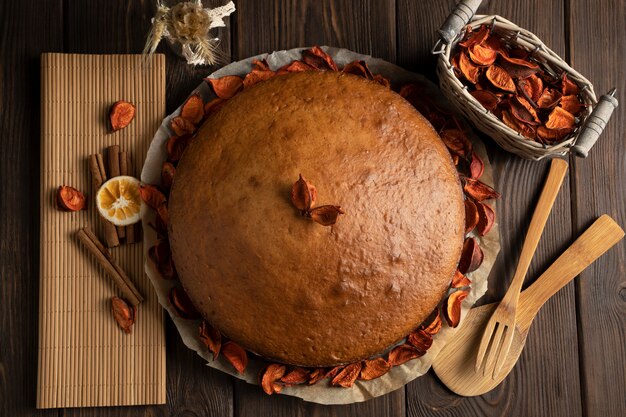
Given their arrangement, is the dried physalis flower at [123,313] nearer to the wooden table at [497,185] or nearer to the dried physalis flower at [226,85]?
the wooden table at [497,185]

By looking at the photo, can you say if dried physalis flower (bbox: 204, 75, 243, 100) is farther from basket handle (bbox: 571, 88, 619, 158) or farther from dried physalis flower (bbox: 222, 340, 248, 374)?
basket handle (bbox: 571, 88, 619, 158)

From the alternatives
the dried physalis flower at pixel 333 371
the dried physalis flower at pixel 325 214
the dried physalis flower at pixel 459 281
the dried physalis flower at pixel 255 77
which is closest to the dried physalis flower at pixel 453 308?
the dried physalis flower at pixel 459 281

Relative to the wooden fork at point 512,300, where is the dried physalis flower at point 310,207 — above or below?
above

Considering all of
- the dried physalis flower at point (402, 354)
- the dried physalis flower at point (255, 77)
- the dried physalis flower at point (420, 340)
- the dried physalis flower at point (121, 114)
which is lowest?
the dried physalis flower at point (402, 354)

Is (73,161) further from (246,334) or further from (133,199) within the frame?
(246,334)

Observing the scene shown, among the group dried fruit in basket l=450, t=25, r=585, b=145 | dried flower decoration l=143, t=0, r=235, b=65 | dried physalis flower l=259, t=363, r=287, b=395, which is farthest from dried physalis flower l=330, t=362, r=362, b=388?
dried flower decoration l=143, t=0, r=235, b=65

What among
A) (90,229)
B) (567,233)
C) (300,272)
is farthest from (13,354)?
(567,233)
